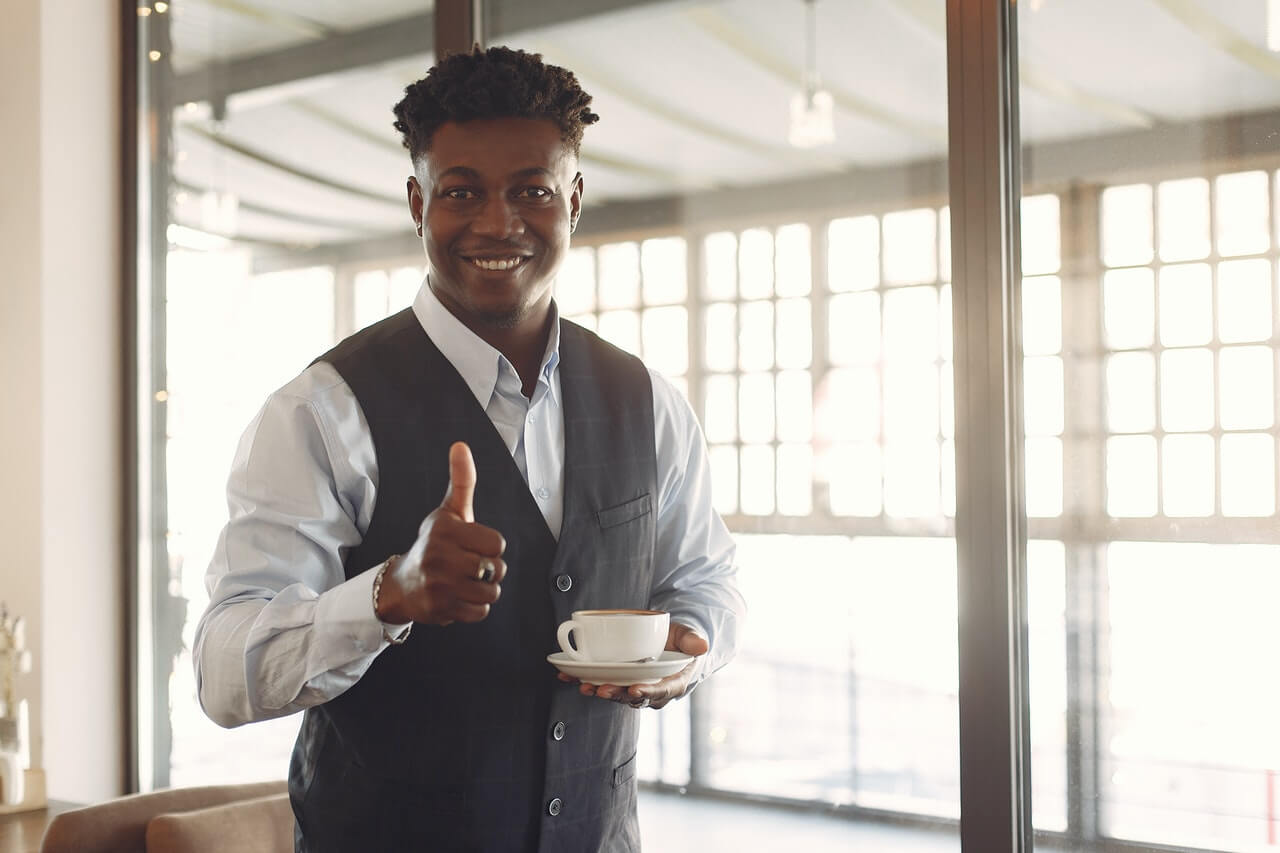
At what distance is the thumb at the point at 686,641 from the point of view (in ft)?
4.70

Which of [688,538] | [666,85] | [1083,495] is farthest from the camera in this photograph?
[666,85]

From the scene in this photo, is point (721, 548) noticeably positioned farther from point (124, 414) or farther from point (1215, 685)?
point (124, 414)

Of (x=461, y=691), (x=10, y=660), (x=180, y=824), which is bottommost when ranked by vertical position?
(x=180, y=824)

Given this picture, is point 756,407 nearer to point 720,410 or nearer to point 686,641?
point 720,410

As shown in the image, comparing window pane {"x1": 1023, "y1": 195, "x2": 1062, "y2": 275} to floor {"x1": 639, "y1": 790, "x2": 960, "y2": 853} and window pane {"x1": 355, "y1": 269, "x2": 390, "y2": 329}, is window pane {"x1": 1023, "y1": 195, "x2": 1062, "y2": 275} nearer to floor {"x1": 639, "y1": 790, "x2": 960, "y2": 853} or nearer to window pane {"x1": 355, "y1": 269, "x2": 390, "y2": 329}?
floor {"x1": 639, "y1": 790, "x2": 960, "y2": 853}

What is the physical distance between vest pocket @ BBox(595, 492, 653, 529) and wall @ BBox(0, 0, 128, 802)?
1898 mm

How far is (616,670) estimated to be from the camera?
1253mm

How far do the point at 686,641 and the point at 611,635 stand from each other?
19cm

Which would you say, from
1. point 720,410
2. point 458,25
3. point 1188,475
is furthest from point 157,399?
point 1188,475

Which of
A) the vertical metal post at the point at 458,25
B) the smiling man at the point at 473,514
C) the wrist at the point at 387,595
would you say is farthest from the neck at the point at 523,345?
the vertical metal post at the point at 458,25

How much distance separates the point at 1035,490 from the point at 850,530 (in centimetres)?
32

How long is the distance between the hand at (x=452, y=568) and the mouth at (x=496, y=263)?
1.24 feet

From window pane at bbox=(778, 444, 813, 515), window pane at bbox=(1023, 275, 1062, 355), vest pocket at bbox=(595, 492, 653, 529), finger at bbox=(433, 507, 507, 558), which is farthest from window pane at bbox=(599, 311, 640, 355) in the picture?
finger at bbox=(433, 507, 507, 558)

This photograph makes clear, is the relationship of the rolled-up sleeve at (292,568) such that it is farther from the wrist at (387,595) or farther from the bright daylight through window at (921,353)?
the bright daylight through window at (921,353)
